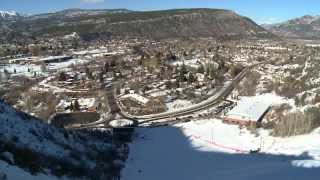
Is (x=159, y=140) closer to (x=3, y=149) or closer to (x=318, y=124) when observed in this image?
(x=318, y=124)

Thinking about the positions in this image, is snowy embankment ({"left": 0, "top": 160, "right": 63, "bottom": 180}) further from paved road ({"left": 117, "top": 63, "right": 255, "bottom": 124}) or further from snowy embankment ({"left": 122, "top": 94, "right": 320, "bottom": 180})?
paved road ({"left": 117, "top": 63, "right": 255, "bottom": 124})

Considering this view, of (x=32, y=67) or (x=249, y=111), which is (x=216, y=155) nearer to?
(x=249, y=111)

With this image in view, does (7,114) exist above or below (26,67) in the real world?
above

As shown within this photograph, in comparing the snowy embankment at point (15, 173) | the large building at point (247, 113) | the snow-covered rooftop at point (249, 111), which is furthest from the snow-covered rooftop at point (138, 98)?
the snowy embankment at point (15, 173)

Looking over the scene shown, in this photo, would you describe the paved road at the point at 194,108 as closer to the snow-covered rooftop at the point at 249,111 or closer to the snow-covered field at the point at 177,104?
the snow-covered field at the point at 177,104

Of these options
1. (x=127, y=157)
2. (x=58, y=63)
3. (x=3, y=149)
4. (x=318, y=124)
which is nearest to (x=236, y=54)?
(x=58, y=63)

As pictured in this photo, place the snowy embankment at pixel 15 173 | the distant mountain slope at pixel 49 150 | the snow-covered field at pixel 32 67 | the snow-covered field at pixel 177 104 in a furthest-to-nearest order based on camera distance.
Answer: the snow-covered field at pixel 32 67, the snow-covered field at pixel 177 104, the distant mountain slope at pixel 49 150, the snowy embankment at pixel 15 173

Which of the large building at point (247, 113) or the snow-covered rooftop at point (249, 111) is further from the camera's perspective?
the snow-covered rooftop at point (249, 111)

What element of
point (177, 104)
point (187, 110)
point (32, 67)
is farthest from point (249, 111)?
point (32, 67)
